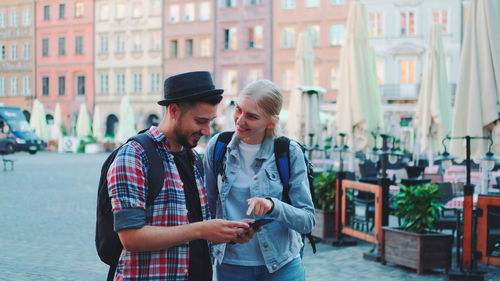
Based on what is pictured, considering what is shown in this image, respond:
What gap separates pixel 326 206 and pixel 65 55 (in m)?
45.3

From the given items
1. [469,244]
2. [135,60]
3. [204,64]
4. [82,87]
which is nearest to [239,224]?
[469,244]

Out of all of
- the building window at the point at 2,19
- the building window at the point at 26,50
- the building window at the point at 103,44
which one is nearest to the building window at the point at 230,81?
the building window at the point at 103,44

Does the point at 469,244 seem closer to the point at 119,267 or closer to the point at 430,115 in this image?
the point at 119,267

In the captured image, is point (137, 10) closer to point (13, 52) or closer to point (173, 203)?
point (13, 52)

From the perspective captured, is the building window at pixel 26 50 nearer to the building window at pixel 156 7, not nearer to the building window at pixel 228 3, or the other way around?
the building window at pixel 156 7

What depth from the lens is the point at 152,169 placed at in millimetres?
2268

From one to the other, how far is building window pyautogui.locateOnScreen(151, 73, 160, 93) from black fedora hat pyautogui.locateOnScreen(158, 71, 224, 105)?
4398 cm

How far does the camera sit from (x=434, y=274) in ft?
22.0

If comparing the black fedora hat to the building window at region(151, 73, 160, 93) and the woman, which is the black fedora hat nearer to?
the woman

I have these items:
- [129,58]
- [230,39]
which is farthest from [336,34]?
[129,58]

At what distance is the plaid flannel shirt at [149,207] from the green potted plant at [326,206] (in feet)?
21.0

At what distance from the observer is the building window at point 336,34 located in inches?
1560

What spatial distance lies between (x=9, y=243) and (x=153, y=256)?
6.76 m

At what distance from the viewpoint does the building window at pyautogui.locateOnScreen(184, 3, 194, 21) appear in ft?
147
